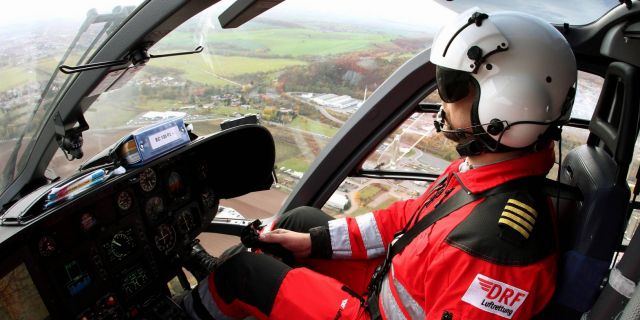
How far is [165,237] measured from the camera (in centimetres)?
184

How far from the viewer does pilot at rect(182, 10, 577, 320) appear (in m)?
1.06

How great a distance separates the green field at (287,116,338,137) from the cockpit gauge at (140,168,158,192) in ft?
3.39

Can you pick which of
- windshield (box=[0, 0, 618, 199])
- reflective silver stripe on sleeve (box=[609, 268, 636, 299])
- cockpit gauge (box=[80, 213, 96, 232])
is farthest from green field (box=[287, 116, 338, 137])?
reflective silver stripe on sleeve (box=[609, 268, 636, 299])

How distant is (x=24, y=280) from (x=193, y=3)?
3.18 ft

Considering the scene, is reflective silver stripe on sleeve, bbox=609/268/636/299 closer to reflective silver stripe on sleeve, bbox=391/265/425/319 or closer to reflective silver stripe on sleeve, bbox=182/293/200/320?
reflective silver stripe on sleeve, bbox=391/265/425/319

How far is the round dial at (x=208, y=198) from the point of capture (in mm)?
2043

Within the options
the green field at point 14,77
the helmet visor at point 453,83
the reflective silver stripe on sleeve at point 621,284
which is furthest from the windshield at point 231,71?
the reflective silver stripe on sleeve at point 621,284

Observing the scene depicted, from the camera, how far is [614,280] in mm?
912

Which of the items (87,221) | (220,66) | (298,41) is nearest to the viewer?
(87,221)

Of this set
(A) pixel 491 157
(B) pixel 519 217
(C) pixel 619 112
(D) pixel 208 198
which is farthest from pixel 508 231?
(D) pixel 208 198

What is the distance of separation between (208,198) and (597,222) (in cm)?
159

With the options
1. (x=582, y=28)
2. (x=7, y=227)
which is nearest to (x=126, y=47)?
(x=7, y=227)

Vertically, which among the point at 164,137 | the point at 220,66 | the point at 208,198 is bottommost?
the point at 208,198

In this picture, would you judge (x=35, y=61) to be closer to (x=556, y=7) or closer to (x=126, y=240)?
(x=126, y=240)
